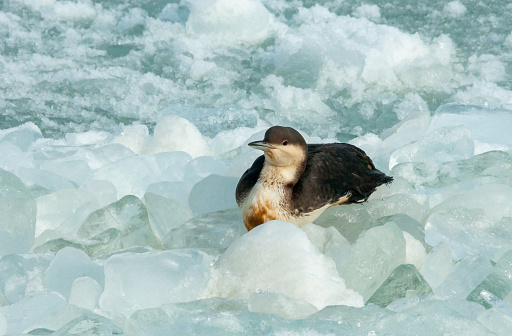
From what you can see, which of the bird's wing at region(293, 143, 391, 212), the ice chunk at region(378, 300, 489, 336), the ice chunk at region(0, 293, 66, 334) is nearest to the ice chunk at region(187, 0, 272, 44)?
the bird's wing at region(293, 143, 391, 212)

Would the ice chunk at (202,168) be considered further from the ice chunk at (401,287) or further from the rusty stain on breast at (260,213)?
the ice chunk at (401,287)

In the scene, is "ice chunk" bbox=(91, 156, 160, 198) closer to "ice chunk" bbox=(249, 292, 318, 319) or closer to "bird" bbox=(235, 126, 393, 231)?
"bird" bbox=(235, 126, 393, 231)

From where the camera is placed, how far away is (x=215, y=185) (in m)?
2.73

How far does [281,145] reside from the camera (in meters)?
2.32

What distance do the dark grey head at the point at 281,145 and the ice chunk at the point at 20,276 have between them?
0.76m

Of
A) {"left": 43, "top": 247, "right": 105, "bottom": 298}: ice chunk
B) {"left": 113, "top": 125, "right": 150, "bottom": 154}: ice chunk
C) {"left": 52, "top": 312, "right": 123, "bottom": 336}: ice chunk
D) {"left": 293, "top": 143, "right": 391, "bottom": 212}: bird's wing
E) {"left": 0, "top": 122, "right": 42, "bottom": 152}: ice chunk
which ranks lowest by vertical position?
{"left": 0, "top": 122, "right": 42, "bottom": 152}: ice chunk

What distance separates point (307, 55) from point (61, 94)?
5.30ft

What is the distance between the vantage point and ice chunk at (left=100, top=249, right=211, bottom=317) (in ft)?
6.46

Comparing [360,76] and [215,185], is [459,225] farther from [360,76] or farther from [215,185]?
[360,76]

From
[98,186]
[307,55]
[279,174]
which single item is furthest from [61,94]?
[279,174]

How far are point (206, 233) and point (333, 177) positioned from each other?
473 millimetres

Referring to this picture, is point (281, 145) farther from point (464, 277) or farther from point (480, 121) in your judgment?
point (480, 121)

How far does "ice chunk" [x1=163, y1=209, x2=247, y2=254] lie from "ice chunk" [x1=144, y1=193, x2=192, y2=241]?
0.10 meters

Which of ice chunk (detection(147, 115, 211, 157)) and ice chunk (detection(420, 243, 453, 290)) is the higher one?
ice chunk (detection(420, 243, 453, 290))
